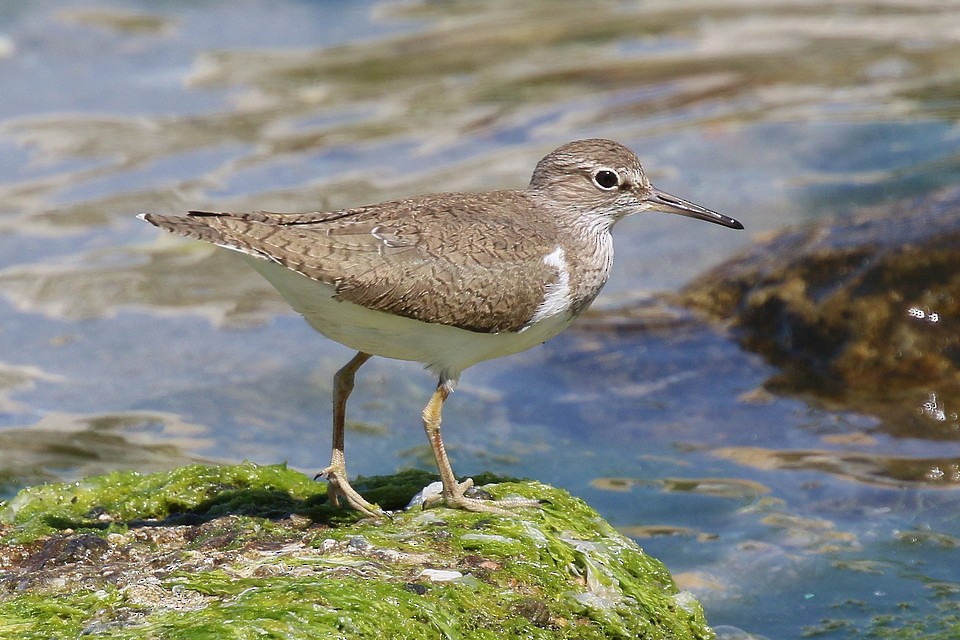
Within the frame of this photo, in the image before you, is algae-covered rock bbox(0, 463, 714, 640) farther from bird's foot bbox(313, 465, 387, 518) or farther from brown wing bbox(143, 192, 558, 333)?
brown wing bbox(143, 192, 558, 333)

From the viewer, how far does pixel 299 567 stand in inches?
228

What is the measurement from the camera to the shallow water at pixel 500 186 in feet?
30.0

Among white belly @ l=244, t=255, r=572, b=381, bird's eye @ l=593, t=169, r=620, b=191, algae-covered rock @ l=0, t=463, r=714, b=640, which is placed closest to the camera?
algae-covered rock @ l=0, t=463, r=714, b=640

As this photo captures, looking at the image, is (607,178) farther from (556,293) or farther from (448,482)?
(448,482)

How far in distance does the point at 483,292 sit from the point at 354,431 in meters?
4.23

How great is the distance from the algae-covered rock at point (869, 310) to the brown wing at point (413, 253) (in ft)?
14.6

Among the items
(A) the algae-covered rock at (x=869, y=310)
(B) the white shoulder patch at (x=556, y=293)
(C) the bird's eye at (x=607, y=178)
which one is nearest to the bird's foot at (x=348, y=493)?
(B) the white shoulder patch at (x=556, y=293)

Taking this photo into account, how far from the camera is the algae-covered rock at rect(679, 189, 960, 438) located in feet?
34.0

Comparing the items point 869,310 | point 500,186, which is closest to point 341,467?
point 869,310

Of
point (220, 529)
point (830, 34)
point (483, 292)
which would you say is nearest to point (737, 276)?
point (483, 292)

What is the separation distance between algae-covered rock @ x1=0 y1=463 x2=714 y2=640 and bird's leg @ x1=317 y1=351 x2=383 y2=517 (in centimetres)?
10

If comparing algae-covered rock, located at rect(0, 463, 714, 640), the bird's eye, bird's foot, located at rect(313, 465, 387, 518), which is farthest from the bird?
the bird's eye

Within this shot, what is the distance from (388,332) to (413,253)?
1.51 ft

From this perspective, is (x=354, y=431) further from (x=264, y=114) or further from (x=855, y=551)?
(x=264, y=114)
